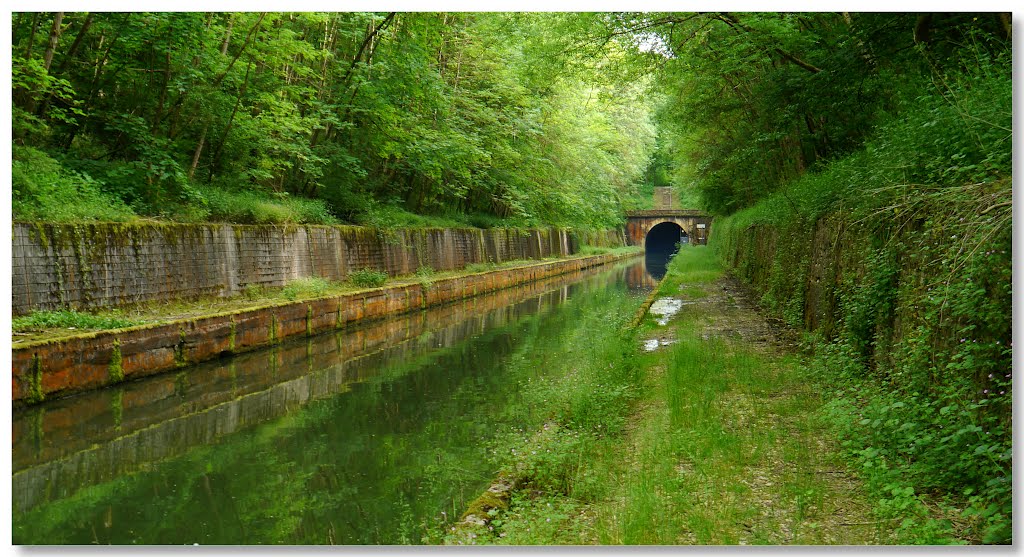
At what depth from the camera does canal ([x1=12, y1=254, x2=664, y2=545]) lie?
5.12 metres

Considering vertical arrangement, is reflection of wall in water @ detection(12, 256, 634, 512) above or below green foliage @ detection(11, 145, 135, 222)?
below

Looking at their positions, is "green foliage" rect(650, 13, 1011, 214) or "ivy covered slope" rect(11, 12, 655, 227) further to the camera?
"ivy covered slope" rect(11, 12, 655, 227)

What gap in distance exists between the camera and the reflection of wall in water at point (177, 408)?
624 centimetres

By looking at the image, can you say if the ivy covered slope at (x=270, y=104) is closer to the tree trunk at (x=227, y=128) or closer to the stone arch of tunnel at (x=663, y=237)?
the tree trunk at (x=227, y=128)

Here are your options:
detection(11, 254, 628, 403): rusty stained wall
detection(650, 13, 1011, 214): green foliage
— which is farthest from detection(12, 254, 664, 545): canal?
detection(650, 13, 1011, 214): green foliage

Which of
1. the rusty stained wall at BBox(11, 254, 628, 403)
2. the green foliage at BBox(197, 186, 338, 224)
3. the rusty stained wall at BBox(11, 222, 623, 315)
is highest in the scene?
the green foliage at BBox(197, 186, 338, 224)

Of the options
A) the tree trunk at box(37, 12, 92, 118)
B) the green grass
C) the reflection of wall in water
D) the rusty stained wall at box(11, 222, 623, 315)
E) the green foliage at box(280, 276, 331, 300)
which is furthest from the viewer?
the green foliage at box(280, 276, 331, 300)

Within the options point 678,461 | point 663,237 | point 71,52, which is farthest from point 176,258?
point 663,237

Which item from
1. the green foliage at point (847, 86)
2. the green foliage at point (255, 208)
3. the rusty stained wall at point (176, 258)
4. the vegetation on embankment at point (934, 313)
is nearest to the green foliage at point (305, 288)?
the rusty stained wall at point (176, 258)

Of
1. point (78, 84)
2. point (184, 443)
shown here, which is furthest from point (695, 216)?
point (184, 443)

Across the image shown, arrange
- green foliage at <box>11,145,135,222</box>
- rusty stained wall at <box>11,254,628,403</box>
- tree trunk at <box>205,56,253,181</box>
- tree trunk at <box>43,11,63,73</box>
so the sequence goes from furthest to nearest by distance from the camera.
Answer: tree trunk at <box>205,56,253,181</box>
tree trunk at <box>43,11,63,73</box>
green foliage at <box>11,145,135,222</box>
rusty stained wall at <box>11,254,628,403</box>

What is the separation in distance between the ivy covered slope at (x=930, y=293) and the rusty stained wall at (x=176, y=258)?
881 centimetres

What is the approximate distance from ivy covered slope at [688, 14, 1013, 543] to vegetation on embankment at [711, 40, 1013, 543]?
0.04ft

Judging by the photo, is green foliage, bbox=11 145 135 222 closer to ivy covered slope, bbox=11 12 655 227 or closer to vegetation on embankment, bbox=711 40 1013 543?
ivy covered slope, bbox=11 12 655 227
